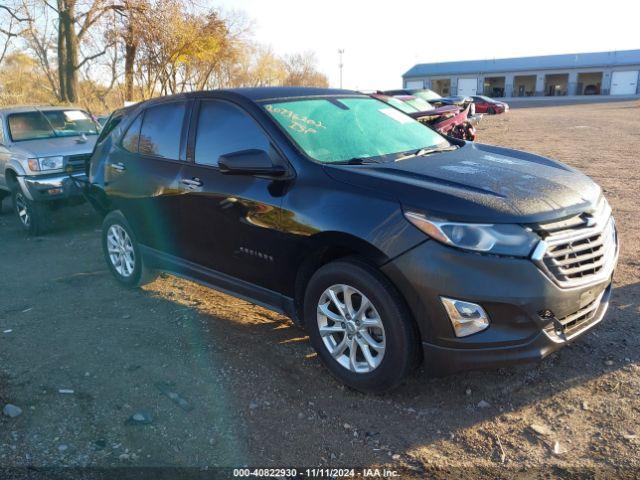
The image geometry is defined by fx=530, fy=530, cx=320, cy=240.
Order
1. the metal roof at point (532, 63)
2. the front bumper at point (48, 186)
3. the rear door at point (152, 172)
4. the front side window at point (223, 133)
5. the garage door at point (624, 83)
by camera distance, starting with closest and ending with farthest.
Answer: the front side window at point (223, 133) < the rear door at point (152, 172) < the front bumper at point (48, 186) < the garage door at point (624, 83) < the metal roof at point (532, 63)

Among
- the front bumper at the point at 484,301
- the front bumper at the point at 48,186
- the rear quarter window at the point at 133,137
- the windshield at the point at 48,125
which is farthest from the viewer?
the windshield at the point at 48,125

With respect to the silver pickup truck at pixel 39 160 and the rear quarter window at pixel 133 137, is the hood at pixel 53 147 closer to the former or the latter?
the silver pickup truck at pixel 39 160

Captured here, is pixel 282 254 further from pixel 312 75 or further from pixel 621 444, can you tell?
pixel 312 75

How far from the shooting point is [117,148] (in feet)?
17.5

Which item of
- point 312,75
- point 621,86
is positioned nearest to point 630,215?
point 312,75

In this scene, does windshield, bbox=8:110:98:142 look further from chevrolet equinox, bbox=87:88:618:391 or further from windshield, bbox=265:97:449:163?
windshield, bbox=265:97:449:163

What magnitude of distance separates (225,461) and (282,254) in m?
1.38

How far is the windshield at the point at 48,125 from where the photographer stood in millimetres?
8516

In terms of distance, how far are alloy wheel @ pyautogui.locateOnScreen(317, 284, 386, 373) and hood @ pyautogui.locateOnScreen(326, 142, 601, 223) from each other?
27.0 inches

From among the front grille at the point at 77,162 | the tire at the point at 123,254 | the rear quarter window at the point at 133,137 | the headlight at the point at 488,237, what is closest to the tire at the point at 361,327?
the headlight at the point at 488,237

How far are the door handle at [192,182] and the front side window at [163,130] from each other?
0.30 m

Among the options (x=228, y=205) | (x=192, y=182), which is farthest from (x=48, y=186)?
(x=228, y=205)

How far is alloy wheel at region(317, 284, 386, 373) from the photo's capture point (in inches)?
127

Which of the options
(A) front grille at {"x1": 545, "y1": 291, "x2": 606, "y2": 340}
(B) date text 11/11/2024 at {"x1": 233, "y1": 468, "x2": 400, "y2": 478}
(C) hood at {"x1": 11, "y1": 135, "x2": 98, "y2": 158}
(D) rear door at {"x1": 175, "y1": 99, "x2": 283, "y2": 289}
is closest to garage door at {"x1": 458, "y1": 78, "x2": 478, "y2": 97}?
(C) hood at {"x1": 11, "y1": 135, "x2": 98, "y2": 158}
